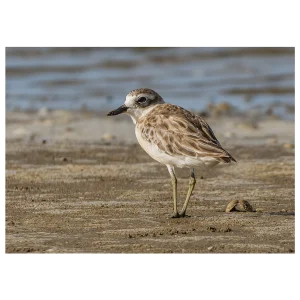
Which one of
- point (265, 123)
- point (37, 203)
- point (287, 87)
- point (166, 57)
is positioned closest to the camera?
point (37, 203)

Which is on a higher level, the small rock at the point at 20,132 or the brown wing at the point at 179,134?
the small rock at the point at 20,132

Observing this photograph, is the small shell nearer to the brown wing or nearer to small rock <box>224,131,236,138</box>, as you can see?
the brown wing

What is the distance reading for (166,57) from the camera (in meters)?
16.9

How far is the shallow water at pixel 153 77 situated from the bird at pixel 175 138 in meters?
5.00

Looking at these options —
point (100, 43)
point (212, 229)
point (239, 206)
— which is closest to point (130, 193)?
point (239, 206)

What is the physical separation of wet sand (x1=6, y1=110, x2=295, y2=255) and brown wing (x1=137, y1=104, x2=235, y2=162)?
583mm

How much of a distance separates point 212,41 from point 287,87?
7.62m

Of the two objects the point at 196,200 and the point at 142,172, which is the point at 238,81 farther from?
the point at 196,200

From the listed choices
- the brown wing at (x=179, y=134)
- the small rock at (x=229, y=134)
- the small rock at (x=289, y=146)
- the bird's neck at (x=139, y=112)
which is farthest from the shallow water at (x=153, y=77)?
the brown wing at (x=179, y=134)

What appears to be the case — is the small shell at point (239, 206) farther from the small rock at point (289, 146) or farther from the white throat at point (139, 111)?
the small rock at point (289, 146)

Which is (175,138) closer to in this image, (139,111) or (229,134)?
(139,111)

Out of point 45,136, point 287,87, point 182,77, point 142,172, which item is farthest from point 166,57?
point 142,172

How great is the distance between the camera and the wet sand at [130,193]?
6.38 meters

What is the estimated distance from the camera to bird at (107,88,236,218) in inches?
268
